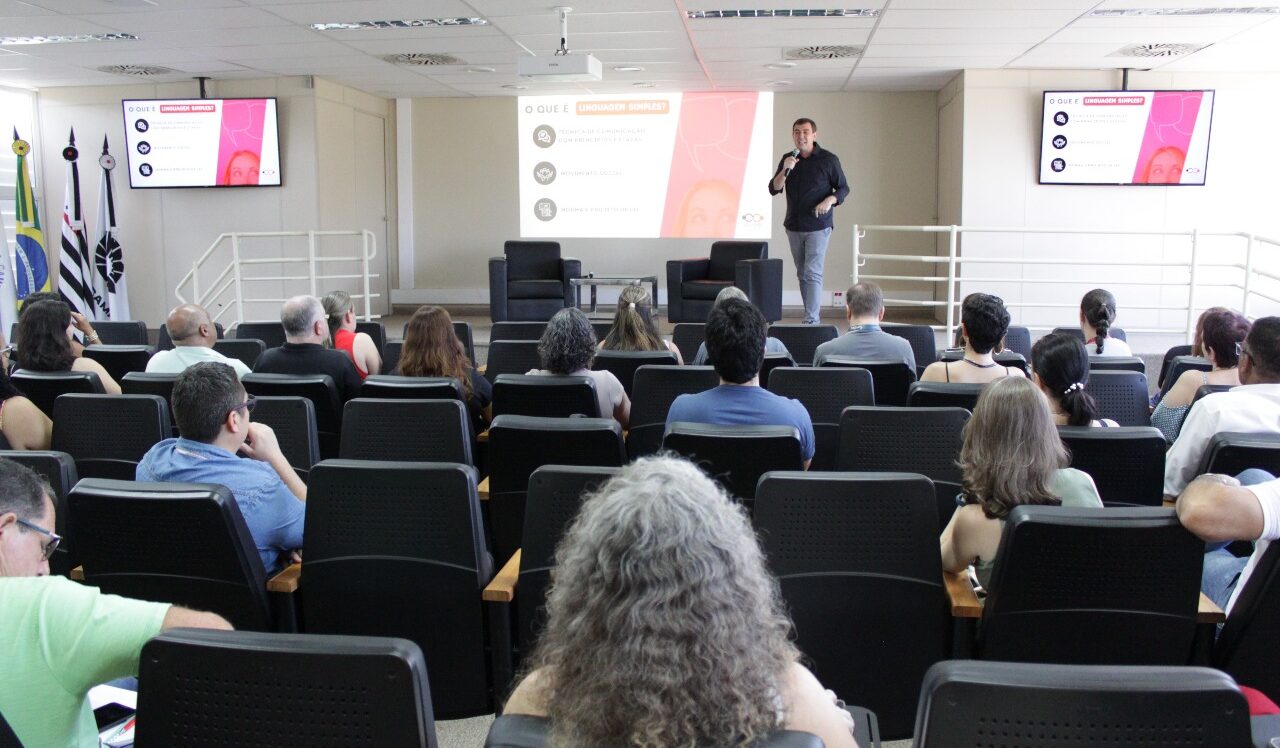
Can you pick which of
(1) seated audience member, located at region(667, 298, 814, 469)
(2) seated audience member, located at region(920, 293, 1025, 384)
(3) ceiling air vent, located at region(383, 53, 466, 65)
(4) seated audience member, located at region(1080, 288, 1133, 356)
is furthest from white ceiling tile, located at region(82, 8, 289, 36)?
(4) seated audience member, located at region(1080, 288, 1133, 356)

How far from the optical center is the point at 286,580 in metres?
2.30

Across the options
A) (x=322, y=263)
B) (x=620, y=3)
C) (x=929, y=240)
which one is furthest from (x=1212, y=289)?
(x=322, y=263)

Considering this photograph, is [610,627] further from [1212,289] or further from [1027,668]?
[1212,289]

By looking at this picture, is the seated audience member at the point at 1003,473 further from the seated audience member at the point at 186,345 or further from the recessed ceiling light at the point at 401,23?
the recessed ceiling light at the point at 401,23

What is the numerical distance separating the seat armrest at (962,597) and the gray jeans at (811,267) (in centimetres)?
595

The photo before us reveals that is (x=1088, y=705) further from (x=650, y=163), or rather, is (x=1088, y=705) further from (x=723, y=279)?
(x=650, y=163)

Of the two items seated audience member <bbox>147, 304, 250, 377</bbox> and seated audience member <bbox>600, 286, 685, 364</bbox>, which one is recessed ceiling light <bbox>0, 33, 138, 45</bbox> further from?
seated audience member <bbox>600, 286, 685, 364</bbox>

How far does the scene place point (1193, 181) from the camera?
9.40 m

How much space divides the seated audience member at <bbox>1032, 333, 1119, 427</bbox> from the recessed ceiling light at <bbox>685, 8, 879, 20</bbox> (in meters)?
4.80

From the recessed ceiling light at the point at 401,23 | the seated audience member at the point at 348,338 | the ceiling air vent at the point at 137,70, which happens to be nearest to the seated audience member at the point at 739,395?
the seated audience member at the point at 348,338

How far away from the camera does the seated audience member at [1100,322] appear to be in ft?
15.6

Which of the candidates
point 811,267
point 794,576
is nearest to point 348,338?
point 794,576

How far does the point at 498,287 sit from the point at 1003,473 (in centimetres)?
767

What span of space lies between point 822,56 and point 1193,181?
12.7 ft
